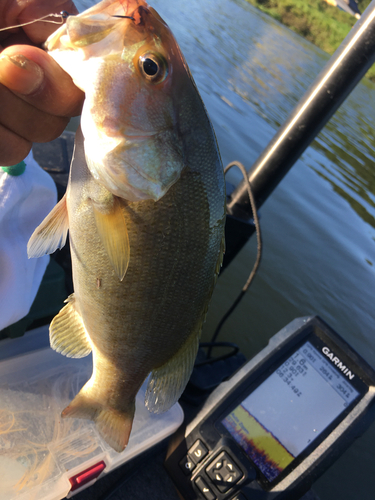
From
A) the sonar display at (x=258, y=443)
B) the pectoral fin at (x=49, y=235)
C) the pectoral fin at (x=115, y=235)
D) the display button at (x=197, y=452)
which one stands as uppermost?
the pectoral fin at (x=115, y=235)

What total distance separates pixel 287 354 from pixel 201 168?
3.51 feet

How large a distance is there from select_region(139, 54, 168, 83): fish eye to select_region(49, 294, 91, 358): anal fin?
73 cm

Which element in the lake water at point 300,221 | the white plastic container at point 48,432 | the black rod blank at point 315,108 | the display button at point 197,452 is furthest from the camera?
the lake water at point 300,221

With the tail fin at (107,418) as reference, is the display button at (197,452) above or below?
below

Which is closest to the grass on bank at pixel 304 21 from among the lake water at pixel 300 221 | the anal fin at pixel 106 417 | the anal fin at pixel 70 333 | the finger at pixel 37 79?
the lake water at pixel 300 221

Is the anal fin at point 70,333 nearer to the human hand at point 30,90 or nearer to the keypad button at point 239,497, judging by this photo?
Answer: the human hand at point 30,90

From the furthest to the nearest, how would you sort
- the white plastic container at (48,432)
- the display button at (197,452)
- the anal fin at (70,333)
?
the display button at (197,452), the white plastic container at (48,432), the anal fin at (70,333)

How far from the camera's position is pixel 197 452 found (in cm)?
155

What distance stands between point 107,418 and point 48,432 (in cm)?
38

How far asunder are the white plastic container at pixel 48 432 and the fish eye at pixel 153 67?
4.32 ft

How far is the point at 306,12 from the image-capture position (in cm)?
2331

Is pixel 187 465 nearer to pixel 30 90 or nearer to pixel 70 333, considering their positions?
pixel 70 333

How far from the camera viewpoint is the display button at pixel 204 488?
1.49 meters

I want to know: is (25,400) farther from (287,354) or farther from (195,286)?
(287,354)
